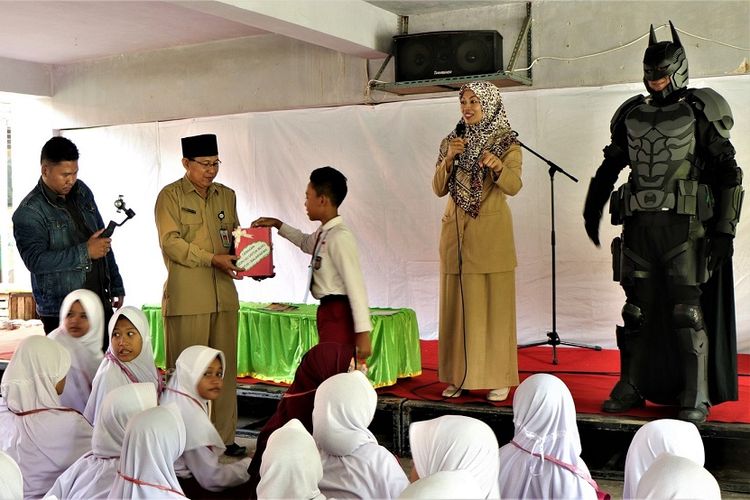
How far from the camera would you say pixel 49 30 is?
7.40 meters

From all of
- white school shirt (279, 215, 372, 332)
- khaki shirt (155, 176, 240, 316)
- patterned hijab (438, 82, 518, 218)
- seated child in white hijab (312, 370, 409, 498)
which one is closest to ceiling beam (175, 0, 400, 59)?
khaki shirt (155, 176, 240, 316)

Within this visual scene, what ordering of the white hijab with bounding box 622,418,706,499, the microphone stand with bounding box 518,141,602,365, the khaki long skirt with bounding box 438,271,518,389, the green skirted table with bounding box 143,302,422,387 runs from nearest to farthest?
1. the white hijab with bounding box 622,418,706,499
2. the khaki long skirt with bounding box 438,271,518,389
3. the green skirted table with bounding box 143,302,422,387
4. the microphone stand with bounding box 518,141,602,365

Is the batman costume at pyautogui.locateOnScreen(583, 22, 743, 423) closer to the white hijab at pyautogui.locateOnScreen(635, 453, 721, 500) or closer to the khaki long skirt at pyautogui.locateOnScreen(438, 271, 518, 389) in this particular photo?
the khaki long skirt at pyautogui.locateOnScreen(438, 271, 518, 389)

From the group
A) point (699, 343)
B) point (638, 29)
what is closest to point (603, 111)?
point (638, 29)

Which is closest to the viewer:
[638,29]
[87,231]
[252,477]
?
[252,477]

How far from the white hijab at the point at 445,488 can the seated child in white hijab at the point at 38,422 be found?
8.10ft

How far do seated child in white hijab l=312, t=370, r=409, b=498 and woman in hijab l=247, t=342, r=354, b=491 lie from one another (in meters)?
0.57

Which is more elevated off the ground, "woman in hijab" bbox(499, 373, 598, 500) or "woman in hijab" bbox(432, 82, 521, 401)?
"woman in hijab" bbox(432, 82, 521, 401)

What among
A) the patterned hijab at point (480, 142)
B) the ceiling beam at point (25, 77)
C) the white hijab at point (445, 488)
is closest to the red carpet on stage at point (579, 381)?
the patterned hijab at point (480, 142)

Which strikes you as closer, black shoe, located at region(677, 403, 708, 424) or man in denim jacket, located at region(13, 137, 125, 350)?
black shoe, located at region(677, 403, 708, 424)

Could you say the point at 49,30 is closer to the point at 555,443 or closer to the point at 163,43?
the point at 163,43

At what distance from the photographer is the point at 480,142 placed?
4.92 metres

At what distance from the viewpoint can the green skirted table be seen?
555cm

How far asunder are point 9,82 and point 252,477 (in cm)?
602
